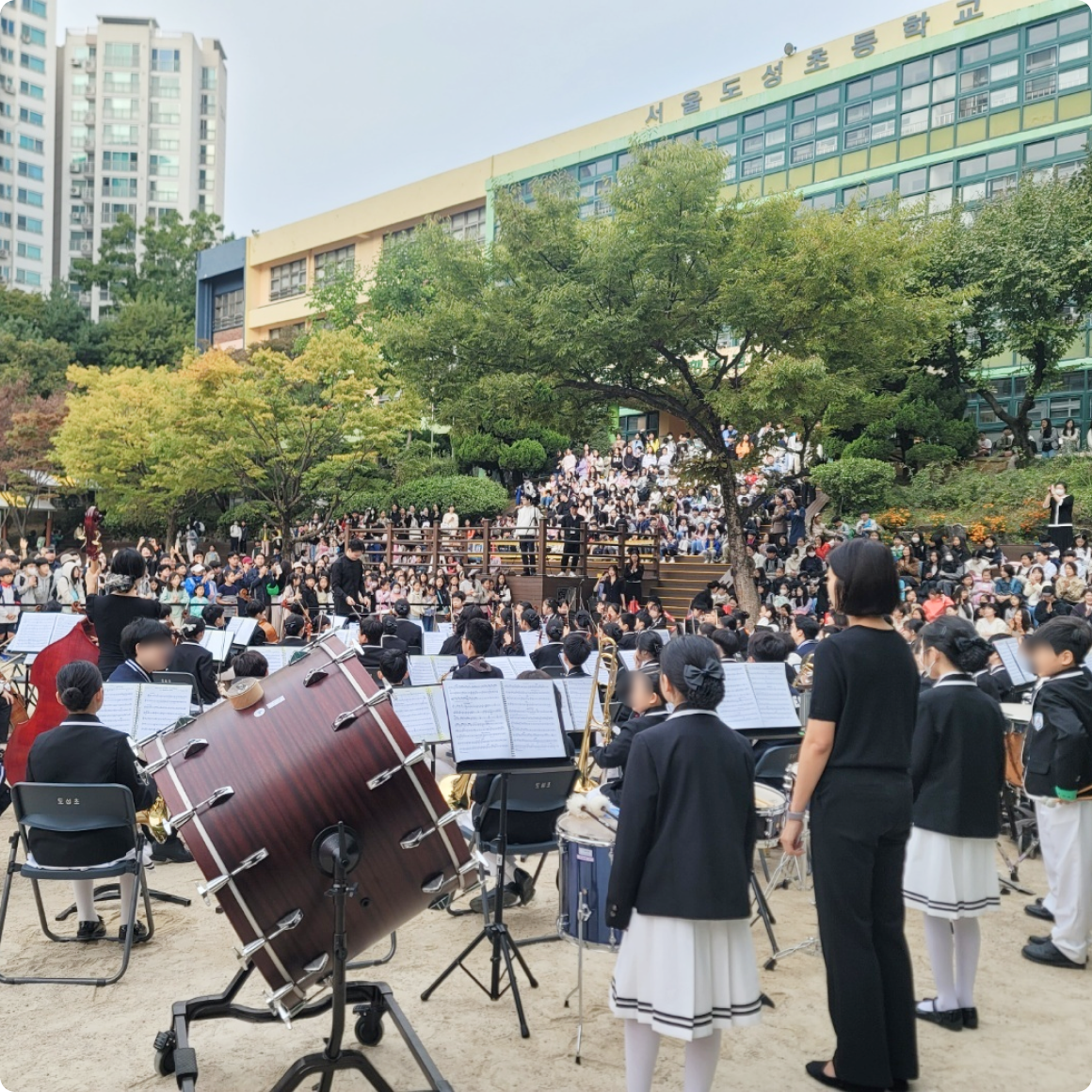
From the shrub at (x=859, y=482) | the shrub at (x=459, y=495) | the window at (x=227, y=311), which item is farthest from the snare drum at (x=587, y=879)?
the window at (x=227, y=311)

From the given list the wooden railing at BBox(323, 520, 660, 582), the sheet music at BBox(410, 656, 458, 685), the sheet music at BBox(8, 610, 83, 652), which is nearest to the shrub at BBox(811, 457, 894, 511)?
the wooden railing at BBox(323, 520, 660, 582)

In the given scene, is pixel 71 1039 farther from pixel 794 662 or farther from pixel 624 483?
pixel 624 483

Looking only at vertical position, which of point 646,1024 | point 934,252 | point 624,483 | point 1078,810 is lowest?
point 646,1024

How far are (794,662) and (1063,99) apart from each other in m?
24.1

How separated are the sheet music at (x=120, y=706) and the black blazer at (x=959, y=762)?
4.40 metres

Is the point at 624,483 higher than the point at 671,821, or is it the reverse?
the point at 624,483

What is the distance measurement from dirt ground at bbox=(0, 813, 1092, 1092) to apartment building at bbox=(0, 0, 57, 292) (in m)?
85.2

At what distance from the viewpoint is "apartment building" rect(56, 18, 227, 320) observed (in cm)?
8912

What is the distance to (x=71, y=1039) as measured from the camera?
4461mm

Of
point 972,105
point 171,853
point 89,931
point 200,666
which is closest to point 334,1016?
point 89,931

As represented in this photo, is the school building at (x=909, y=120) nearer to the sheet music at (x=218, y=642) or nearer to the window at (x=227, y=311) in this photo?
the sheet music at (x=218, y=642)

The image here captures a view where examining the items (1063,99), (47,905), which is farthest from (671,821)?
(1063,99)

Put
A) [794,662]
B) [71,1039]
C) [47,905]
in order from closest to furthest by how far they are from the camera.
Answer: [71,1039]
[47,905]
[794,662]

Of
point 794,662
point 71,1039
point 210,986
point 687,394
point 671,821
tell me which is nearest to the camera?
point 671,821
